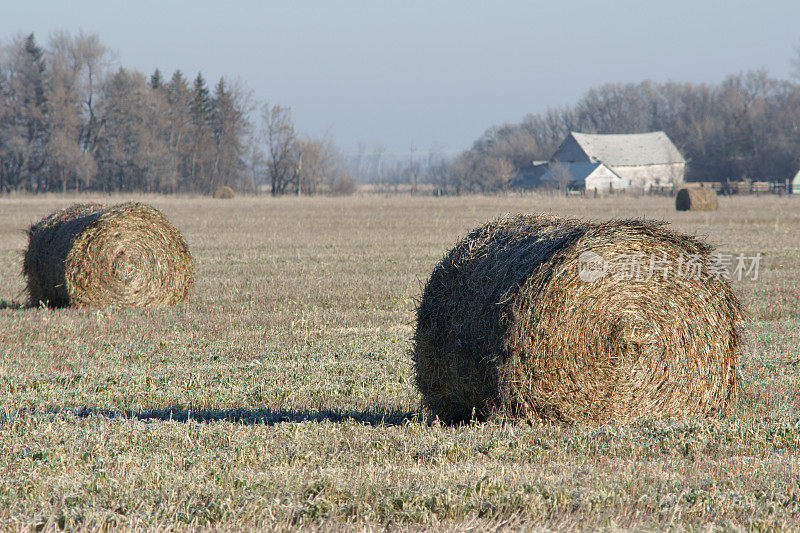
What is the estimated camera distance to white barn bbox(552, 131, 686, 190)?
282 ft

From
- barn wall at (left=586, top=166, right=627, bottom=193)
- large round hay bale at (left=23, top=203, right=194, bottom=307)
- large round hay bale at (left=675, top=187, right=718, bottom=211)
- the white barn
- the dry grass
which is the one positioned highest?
the white barn

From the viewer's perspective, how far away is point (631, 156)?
289 ft

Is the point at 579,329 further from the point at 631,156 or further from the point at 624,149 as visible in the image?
the point at 624,149

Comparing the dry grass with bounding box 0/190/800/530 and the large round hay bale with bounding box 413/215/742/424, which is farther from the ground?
the large round hay bale with bounding box 413/215/742/424

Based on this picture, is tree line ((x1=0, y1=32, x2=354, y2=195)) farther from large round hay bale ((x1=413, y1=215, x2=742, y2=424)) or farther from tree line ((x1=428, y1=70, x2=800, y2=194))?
large round hay bale ((x1=413, y1=215, x2=742, y2=424))

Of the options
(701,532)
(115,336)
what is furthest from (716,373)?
(115,336)

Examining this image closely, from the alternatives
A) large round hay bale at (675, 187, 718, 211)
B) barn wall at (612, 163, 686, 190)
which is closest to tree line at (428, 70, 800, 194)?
barn wall at (612, 163, 686, 190)

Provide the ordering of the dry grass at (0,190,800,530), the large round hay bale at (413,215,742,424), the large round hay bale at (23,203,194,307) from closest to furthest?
the dry grass at (0,190,800,530)
the large round hay bale at (413,215,742,424)
the large round hay bale at (23,203,194,307)

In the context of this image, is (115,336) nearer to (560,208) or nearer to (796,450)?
(796,450)

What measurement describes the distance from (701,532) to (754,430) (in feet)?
→ 7.74

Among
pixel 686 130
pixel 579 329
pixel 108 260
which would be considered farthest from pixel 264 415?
pixel 686 130

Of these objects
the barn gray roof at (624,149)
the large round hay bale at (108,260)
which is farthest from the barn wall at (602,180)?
the large round hay bale at (108,260)

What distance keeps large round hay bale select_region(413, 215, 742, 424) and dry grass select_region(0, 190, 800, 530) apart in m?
0.31

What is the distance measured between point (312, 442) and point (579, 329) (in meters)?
2.26
